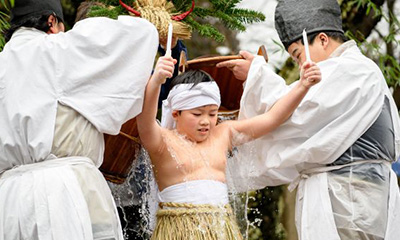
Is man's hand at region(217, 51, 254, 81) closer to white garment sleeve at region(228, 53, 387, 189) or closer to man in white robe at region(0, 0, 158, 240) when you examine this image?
white garment sleeve at region(228, 53, 387, 189)

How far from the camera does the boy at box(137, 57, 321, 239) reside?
13.0 feet

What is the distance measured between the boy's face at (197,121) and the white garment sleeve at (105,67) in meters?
0.45

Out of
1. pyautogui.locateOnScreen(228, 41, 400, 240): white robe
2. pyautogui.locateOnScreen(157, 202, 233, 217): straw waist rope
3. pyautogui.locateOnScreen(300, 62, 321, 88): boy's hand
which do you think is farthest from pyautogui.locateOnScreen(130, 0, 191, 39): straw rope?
pyautogui.locateOnScreen(157, 202, 233, 217): straw waist rope

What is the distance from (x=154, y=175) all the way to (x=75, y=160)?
29.0 inches

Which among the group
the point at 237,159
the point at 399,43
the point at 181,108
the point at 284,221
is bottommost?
the point at 284,221

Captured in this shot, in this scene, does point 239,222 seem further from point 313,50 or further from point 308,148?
point 313,50

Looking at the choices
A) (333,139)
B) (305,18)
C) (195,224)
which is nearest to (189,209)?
(195,224)

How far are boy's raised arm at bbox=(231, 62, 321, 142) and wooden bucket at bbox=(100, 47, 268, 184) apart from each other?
349 millimetres

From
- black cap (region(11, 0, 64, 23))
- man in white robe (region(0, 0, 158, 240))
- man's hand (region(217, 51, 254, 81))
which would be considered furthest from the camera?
man's hand (region(217, 51, 254, 81))

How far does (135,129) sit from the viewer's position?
416cm

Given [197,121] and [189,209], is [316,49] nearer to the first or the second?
[197,121]

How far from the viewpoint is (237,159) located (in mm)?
4449

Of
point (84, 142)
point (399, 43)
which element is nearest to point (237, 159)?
point (84, 142)

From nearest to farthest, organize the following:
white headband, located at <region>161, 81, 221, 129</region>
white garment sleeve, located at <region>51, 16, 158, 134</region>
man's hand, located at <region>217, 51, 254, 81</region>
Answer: white garment sleeve, located at <region>51, 16, 158, 134</region>
white headband, located at <region>161, 81, 221, 129</region>
man's hand, located at <region>217, 51, 254, 81</region>
